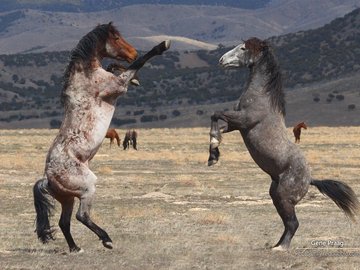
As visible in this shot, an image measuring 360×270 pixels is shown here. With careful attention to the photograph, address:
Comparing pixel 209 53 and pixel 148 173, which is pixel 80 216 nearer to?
pixel 148 173

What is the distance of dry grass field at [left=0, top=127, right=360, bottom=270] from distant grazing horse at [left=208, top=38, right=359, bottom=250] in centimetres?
73

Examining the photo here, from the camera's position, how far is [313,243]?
14086mm

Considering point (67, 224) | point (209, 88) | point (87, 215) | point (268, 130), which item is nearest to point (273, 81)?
point (268, 130)

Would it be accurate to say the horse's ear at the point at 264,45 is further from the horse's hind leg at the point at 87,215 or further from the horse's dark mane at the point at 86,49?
the horse's hind leg at the point at 87,215

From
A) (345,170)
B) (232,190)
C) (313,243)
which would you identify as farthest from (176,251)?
(345,170)

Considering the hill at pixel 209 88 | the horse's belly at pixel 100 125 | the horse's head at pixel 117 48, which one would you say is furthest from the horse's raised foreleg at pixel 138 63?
the hill at pixel 209 88

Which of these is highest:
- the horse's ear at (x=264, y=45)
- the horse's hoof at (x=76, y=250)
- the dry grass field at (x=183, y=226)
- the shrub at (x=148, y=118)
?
the horse's ear at (x=264, y=45)

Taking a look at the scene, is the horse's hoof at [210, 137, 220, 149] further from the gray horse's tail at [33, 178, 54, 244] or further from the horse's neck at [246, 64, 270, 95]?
the gray horse's tail at [33, 178, 54, 244]

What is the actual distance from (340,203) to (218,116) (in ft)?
8.05

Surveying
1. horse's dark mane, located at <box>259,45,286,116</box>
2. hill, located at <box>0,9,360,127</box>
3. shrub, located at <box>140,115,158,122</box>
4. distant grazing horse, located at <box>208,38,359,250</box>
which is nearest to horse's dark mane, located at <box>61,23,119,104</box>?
distant grazing horse, located at <box>208,38,359,250</box>

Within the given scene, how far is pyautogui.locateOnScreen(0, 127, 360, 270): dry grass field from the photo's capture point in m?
12.0

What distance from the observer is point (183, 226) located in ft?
54.2

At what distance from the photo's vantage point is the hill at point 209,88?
380 feet

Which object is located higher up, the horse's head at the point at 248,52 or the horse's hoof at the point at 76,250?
the horse's head at the point at 248,52
